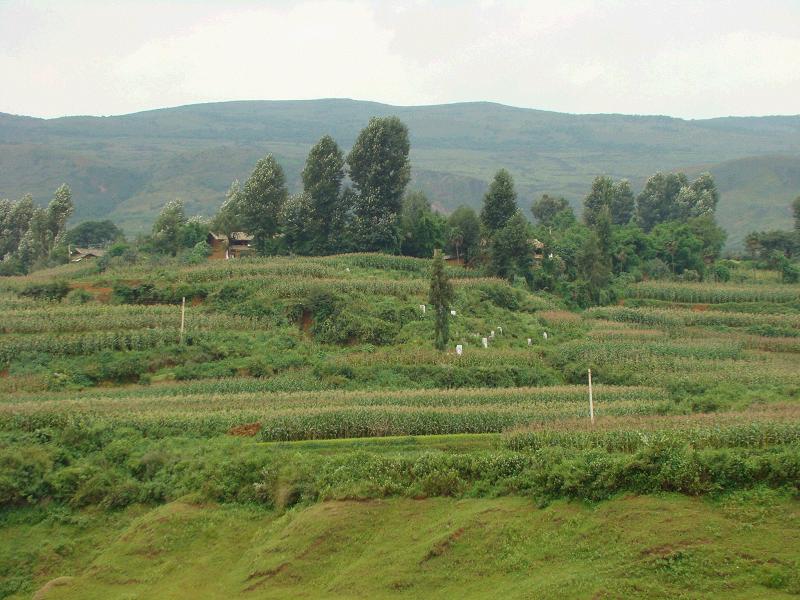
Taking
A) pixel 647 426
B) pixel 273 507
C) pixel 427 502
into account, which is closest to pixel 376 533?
pixel 427 502

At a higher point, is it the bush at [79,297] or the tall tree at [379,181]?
→ the tall tree at [379,181]

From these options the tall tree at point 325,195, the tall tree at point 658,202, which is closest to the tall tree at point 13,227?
the tall tree at point 325,195

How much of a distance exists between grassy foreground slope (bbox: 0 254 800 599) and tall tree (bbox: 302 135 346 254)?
5821mm

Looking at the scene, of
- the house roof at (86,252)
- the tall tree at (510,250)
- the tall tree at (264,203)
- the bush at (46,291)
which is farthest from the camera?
the house roof at (86,252)

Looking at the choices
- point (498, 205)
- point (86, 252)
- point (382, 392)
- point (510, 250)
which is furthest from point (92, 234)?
point (382, 392)

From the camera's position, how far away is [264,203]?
56.5m

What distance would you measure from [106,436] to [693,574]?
1884cm

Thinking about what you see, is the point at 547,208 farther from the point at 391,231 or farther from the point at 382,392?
the point at 382,392

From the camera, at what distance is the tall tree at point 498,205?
188 ft

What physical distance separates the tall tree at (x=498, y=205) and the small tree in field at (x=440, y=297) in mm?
16904

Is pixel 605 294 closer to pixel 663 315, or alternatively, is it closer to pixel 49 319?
pixel 663 315

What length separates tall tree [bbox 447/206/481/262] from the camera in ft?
196

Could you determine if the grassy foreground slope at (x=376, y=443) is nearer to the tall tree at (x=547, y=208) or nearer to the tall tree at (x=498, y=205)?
the tall tree at (x=498, y=205)

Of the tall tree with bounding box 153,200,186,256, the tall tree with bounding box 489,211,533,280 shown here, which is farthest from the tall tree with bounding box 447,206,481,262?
the tall tree with bounding box 153,200,186,256
